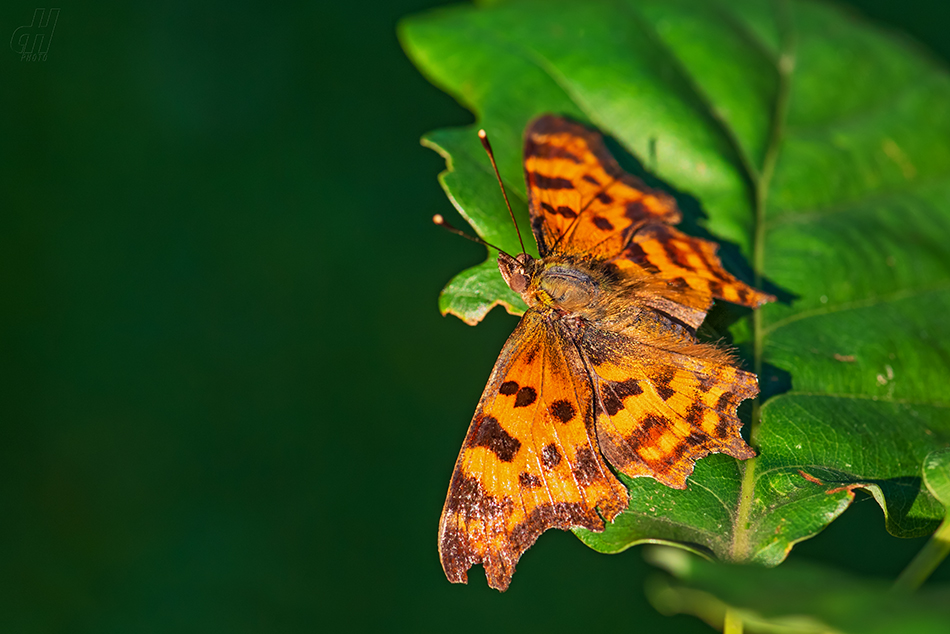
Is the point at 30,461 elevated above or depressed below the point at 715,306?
below

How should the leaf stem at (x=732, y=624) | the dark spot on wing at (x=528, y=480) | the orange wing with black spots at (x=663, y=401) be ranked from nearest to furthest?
the leaf stem at (x=732, y=624), the orange wing with black spots at (x=663, y=401), the dark spot on wing at (x=528, y=480)

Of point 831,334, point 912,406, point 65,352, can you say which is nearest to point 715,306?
point 831,334

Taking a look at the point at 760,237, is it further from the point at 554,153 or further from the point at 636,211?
the point at 554,153

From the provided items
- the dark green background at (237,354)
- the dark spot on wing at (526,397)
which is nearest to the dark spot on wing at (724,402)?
the dark spot on wing at (526,397)

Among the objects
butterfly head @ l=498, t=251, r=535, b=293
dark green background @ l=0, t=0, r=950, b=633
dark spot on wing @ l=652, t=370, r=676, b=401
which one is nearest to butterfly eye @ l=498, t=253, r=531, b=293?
butterfly head @ l=498, t=251, r=535, b=293

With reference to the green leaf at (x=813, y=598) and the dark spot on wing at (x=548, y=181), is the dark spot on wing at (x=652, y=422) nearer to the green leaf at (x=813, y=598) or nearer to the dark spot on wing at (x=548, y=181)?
the dark spot on wing at (x=548, y=181)

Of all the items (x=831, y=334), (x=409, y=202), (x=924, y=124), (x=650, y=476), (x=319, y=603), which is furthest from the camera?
(x=409, y=202)

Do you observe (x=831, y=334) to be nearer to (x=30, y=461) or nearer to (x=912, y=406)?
(x=912, y=406)

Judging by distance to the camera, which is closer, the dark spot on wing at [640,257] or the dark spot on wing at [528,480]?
the dark spot on wing at [528,480]
